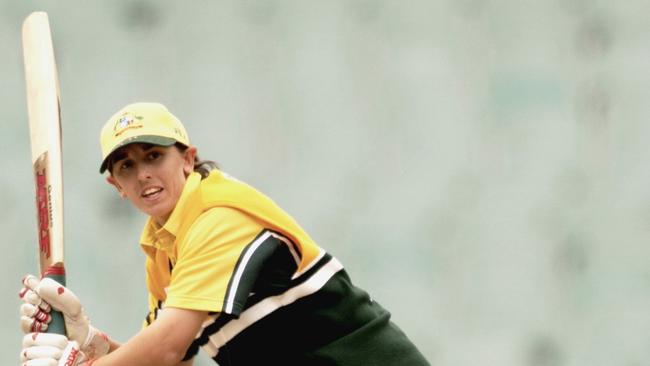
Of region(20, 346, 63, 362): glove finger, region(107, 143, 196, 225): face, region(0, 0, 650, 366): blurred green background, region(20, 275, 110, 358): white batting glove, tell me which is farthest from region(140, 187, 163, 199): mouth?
region(0, 0, 650, 366): blurred green background

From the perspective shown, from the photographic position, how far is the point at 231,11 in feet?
14.3

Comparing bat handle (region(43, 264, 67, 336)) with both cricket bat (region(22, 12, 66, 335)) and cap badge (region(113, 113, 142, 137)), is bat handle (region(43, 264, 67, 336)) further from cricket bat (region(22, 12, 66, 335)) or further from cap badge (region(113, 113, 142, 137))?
cap badge (region(113, 113, 142, 137))

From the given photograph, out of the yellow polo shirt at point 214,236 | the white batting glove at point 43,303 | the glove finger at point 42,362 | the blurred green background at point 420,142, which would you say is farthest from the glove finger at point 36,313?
the blurred green background at point 420,142

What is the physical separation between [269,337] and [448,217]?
1469 mm

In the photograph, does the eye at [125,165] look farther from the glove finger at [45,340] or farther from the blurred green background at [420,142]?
the blurred green background at [420,142]

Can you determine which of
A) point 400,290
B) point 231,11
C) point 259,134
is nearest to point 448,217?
point 400,290

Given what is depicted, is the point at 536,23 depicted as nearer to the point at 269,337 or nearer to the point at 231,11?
the point at 231,11

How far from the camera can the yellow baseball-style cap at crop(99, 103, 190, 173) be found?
10.0 ft

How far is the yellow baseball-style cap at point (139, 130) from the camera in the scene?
10.0 ft

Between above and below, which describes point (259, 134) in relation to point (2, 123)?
below

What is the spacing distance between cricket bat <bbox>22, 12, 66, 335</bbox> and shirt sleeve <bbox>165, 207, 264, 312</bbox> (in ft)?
1.31

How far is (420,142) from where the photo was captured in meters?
4.45

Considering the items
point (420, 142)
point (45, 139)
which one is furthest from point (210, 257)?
point (420, 142)

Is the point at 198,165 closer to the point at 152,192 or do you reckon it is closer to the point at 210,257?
the point at 152,192
